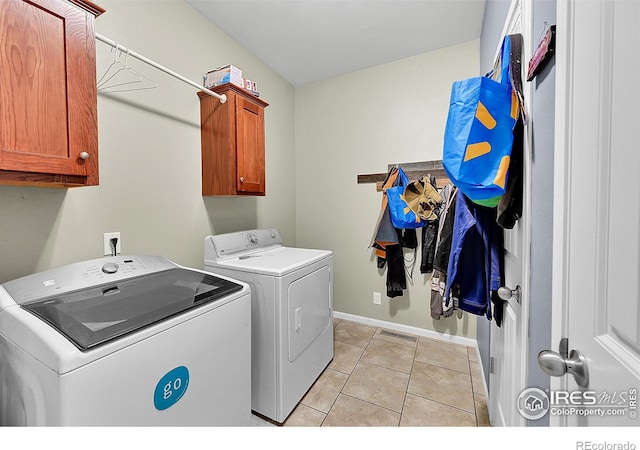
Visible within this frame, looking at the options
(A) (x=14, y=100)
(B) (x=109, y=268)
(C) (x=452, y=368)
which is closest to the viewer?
(A) (x=14, y=100)

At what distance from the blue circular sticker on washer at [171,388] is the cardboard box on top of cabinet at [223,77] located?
176cm

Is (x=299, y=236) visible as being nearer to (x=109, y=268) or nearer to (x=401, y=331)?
(x=401, y=331)

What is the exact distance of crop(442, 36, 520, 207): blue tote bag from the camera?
0.82m

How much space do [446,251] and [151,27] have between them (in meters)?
2.23

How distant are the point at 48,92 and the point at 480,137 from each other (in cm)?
150

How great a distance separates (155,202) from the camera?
1659 millimetres

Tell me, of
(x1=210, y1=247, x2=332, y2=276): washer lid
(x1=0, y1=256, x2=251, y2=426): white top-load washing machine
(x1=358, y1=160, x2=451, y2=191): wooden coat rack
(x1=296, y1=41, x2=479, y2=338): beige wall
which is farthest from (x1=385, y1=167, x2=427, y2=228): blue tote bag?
(x1=0, y1=256, x2=251, y2=426): white top-load washing machine

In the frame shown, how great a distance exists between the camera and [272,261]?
177cm

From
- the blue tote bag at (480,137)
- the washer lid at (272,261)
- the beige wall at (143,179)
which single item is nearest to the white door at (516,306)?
the blue tote bag at (480,137)

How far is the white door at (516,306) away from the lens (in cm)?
91

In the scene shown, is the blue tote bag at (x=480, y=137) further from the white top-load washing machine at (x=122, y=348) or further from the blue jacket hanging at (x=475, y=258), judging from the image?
the white top-load washing machine at (x=122, y=348)

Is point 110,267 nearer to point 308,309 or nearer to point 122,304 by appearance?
point 122,304

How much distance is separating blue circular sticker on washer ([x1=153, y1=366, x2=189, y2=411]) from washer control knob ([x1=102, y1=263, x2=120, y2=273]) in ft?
2.13
